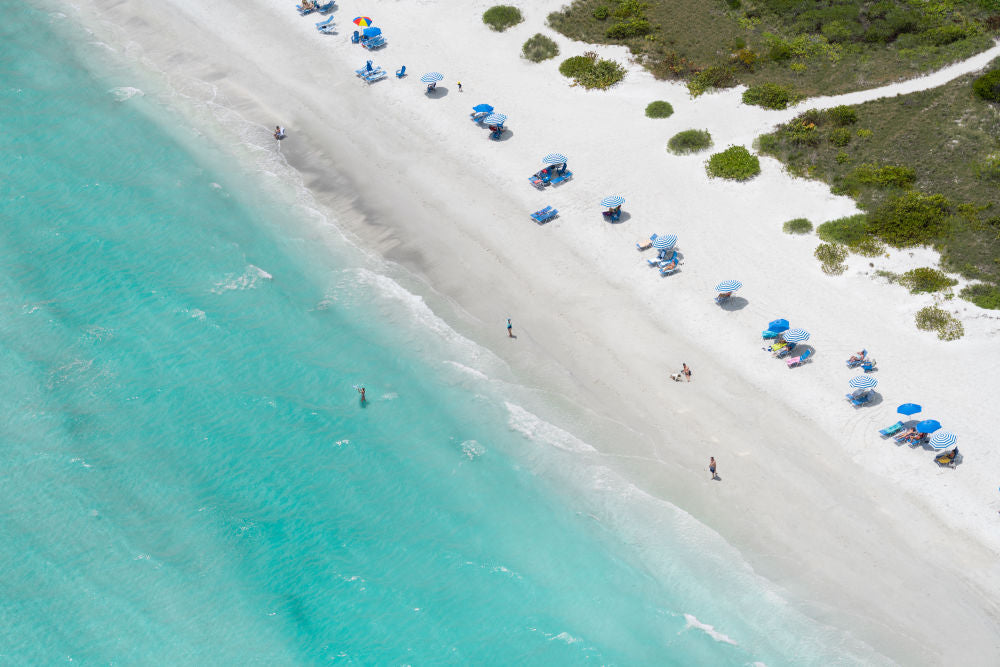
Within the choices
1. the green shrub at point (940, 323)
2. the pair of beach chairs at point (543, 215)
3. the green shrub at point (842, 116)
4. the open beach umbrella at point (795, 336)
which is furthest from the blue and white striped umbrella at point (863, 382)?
the green shrub at point (842, 116)

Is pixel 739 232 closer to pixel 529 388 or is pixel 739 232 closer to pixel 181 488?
pixel 529 388

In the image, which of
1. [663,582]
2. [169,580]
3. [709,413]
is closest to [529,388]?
[709,413]

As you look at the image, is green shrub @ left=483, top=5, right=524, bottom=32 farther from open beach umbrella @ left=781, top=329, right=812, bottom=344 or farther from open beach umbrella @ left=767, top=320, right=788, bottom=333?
open beach umbrella @ left=781, top=329, right=812, bottom=344

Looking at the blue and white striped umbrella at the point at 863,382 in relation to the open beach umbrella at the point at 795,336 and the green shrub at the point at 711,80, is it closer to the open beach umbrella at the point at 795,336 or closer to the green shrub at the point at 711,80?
the open beach umbrella at the point at 795,336

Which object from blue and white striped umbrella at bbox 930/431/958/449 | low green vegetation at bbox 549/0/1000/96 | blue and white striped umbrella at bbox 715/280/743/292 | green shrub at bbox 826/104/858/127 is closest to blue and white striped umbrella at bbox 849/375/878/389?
blue and white striped umbrella at bbox 930/431/958/449

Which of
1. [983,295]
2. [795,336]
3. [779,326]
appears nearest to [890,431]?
[795,336]

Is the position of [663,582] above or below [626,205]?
below
